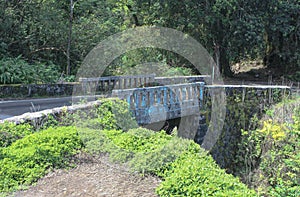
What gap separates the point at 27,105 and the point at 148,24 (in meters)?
12.5

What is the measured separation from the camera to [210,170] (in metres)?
5.02

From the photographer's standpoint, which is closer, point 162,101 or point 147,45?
point 162,101

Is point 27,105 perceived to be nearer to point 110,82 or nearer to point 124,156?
point 110,82

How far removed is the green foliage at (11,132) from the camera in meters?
6.40

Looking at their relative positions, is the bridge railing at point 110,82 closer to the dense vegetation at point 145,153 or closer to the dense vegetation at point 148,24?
the dense vegetation at point 148,24

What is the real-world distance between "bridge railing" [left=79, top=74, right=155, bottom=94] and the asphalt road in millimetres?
869

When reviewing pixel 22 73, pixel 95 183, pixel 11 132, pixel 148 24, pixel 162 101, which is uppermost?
pixel 148 24

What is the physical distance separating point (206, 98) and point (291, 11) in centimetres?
1067

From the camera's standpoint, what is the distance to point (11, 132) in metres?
6.51

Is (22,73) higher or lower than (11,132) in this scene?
higher

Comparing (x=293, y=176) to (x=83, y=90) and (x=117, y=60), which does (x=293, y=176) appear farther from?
(x=117, y=60)

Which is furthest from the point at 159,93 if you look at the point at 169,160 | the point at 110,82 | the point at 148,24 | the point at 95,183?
the point at 148,24

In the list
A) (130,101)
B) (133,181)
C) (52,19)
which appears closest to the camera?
(133,181)

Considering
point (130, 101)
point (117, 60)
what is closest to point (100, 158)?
point (130, 101)
